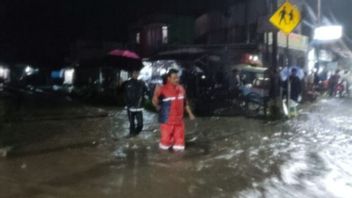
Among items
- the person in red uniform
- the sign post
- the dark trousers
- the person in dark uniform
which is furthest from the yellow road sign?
the person in red uniform

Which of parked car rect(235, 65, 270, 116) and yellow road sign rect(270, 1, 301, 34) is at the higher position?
yellow road sign rect(270, 1, 301, 34)

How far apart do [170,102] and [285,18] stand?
669cm

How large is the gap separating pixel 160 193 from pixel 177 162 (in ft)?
7.17

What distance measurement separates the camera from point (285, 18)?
15.5 meters

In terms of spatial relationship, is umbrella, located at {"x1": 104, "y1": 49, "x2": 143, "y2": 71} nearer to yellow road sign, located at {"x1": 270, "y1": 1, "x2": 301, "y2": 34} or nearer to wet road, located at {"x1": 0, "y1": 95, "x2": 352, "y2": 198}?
wet road, located at {"x1": 0, "y1": 95, "x2": 352, "y2": 198}

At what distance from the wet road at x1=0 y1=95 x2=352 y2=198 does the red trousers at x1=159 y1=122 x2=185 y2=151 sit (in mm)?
231

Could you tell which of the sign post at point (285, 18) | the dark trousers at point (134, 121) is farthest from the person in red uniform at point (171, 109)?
the sign post at point (285, 18)

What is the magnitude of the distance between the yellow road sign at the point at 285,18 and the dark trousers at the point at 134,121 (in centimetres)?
526

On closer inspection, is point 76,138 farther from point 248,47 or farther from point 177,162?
point 248,47

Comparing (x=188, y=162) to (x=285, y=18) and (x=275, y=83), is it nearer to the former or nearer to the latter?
(x=285, y=18)

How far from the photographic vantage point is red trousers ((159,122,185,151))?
404 inches

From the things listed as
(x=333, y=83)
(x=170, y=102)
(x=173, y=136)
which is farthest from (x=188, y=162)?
(x=333, y=83)

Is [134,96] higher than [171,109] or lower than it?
higher

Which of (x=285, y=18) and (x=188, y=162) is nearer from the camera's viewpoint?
(x=188, y=162)
